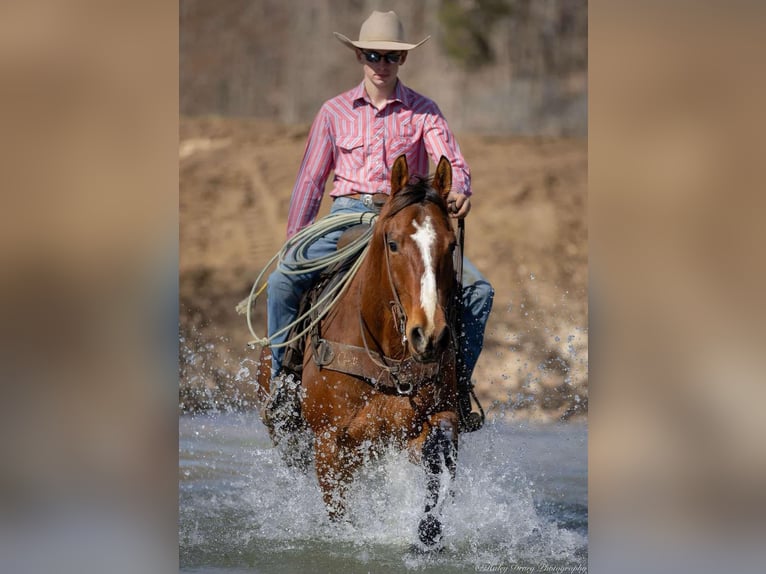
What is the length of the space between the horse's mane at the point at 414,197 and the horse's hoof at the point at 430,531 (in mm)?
1313

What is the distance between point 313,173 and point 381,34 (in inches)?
28.0

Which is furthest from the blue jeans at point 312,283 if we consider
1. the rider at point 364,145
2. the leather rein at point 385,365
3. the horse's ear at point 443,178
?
the horse's ear at point 443,178

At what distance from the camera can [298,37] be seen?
25.1 ft

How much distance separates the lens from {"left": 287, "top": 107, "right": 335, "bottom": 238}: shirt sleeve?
6.68 m

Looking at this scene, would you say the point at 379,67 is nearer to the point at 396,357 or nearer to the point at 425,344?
the point at 396,357

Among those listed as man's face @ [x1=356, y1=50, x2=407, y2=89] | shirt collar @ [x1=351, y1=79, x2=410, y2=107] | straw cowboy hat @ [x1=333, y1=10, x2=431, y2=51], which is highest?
straw cowboy hat @ [x1=333, y1=10, x2=431, y2=51]

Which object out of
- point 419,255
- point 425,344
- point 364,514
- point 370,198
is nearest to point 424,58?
point 370,198

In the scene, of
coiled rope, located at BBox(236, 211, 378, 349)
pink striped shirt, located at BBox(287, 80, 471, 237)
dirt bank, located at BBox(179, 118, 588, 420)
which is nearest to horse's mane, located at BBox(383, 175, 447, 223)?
coiled rope, located at BBox(236, 211, 378, 349)

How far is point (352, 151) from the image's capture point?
659cm

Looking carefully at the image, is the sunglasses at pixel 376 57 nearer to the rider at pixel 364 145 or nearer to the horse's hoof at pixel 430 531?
the rider at pixel 364 145

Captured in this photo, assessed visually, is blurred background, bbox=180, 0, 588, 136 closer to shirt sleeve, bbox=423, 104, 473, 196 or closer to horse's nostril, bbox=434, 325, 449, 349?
shirt sleeve, bbox=423, 104, 473, 196
